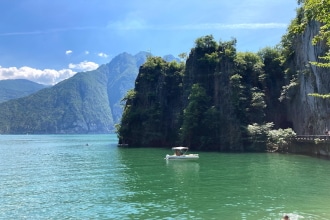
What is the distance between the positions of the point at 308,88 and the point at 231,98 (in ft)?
62.2

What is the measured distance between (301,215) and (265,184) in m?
11.2

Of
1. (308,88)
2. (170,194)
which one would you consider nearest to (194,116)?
(308,88)

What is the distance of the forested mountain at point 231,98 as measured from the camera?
65.6 meters

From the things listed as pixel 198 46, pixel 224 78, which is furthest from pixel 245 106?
pixel 198 46

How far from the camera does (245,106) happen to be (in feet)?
256

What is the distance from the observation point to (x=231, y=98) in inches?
3115

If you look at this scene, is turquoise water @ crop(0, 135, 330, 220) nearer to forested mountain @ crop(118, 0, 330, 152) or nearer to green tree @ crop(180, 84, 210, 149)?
forested mountain @ crop(118, 0, 330, 152)

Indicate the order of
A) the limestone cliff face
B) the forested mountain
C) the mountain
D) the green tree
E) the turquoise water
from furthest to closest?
1. the green tree
2. the mountain
3. the forested mountain
4. the limestone cliff face
5. the turquoise water

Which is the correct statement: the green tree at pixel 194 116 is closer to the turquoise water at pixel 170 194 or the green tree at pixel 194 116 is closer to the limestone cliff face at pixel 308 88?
the limestone cliff face at pixel 308 88

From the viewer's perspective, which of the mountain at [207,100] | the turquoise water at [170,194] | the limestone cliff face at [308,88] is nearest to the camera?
the turquoise water at [170,194]

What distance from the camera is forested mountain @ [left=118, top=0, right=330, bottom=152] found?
65.6m

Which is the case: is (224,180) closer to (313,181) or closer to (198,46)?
(313,181)

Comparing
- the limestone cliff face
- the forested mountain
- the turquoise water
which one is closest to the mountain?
the forested mountain

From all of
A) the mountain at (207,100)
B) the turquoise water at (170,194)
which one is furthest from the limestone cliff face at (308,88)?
the turquoise water at (170,194)
